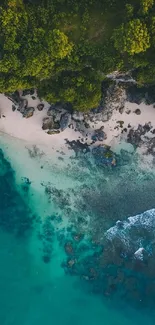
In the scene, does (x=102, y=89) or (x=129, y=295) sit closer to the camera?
(x=102, y=89)

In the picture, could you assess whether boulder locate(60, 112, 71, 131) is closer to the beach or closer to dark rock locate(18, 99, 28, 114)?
the beach

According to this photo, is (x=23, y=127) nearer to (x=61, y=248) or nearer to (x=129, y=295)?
(x=61, y=248)

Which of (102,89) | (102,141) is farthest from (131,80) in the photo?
(102,141)

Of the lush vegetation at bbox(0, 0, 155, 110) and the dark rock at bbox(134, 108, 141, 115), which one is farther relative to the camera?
the dark rock at bbox(134, 108, 141, 115)

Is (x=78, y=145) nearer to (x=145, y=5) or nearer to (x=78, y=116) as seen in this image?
(x=78, y=116)

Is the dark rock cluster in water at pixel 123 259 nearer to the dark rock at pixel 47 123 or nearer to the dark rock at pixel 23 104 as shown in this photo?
the dark rock at pixel 47 123

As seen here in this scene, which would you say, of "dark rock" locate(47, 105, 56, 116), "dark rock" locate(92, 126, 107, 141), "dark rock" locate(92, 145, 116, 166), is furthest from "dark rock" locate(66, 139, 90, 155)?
"dark rock" locate(47, 105, 56, 116)
